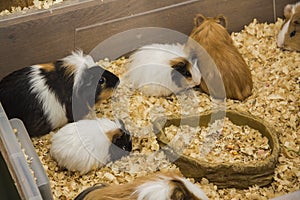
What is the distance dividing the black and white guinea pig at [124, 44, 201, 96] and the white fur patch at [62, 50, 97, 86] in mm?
164

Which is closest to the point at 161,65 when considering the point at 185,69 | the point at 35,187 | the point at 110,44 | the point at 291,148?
the point at 185,69

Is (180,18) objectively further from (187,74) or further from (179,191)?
(179,191)

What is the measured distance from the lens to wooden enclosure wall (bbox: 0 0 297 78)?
2.08 m

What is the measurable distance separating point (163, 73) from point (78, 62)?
30 cm

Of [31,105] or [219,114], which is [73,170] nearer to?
[31,105]

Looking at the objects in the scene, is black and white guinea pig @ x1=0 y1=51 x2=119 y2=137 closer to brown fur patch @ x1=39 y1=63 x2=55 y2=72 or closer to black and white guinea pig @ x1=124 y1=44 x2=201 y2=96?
brown fur patch @ x1=39 y1=63 x2=55 y2=72

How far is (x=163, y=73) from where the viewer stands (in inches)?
81.7

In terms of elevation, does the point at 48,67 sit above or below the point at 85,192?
above

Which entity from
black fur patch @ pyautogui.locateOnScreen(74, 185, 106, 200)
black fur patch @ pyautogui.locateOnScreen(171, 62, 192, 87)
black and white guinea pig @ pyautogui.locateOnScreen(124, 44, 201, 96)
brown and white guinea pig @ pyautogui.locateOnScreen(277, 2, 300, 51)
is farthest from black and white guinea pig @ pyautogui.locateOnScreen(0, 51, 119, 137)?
brown and white guinea pig @ pyautogui.locateOnScreen(277, 2, 300, 51)

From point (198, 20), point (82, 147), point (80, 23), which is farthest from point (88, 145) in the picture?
point (198, 20)

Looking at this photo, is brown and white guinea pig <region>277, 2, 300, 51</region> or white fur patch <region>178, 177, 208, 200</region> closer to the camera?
white fur patch <region>178, 177, 208, 200</region>

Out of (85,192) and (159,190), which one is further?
(85,192)

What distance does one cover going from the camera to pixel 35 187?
153 centimetres

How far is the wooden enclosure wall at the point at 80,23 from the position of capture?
208 cm
